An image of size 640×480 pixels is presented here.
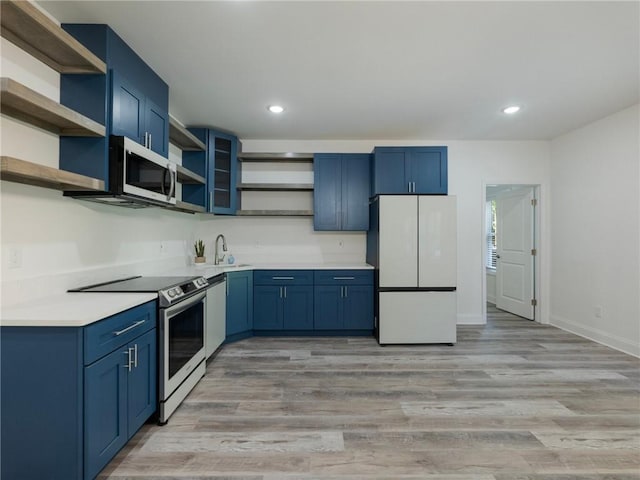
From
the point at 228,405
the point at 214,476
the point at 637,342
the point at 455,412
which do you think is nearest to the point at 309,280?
the point at 228,405

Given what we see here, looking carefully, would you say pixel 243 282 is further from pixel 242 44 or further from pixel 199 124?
→ pixel 242 44

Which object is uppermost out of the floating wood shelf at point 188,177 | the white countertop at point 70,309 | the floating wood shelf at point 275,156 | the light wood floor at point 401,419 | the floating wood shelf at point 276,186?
the floating wood shelf at point 275,156

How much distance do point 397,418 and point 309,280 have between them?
203cm

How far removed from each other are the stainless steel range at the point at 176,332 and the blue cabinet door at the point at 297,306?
4.19 feet

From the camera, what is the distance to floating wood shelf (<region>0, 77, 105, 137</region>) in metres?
1.46

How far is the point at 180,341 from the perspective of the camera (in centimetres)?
242

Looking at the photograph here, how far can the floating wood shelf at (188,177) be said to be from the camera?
3.27m

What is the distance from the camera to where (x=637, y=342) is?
3.41m

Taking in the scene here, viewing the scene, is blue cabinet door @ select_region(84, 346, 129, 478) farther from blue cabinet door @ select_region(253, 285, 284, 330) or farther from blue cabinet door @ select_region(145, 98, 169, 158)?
blue cabinet door @ select_region(253, 285, 284, 330)

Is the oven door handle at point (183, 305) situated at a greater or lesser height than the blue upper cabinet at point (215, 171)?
lesser

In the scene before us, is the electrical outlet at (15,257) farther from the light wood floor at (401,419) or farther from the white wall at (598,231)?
the white wall at (598,231)

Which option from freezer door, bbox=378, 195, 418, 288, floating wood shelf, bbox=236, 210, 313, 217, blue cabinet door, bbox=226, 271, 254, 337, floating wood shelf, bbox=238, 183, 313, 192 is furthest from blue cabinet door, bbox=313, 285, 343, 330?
floating wood shelf, bbox=238, 183, 313, 192

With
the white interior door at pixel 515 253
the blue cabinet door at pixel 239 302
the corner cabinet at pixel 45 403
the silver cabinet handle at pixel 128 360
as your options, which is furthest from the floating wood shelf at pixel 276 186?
the white interior door at pixel 515 253

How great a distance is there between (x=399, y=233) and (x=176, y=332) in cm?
258
